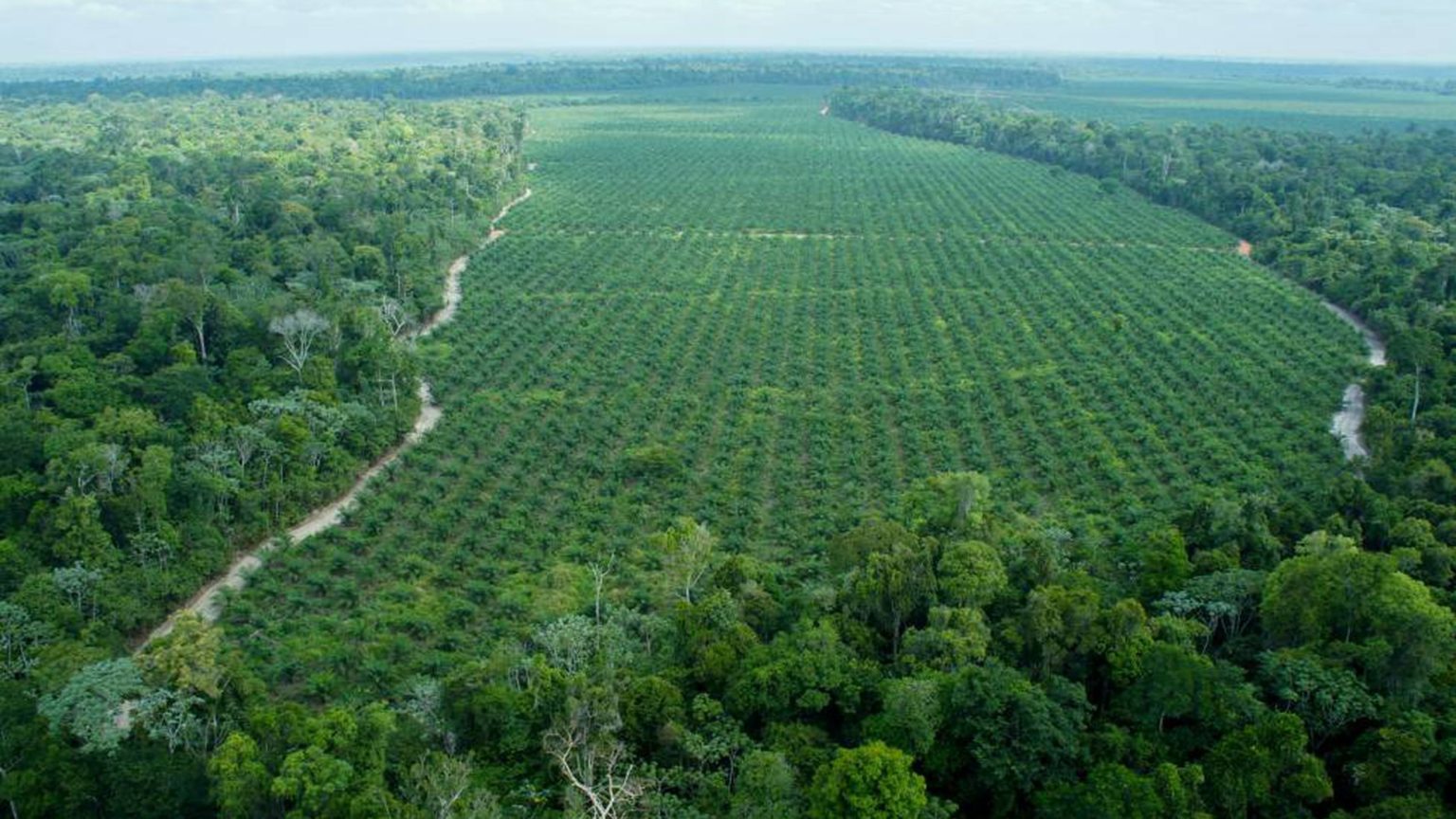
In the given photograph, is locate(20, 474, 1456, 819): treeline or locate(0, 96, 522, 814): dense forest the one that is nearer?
locate(20, 474, 1456, 819): treeline

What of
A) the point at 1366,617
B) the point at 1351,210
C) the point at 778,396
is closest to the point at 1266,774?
the point at 1366,617

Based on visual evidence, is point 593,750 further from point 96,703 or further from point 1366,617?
point 1366,617

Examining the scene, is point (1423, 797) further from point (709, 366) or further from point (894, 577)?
point (709, 366)

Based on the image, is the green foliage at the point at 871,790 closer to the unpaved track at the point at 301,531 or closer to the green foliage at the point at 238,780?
the green foliage at the point at 238,780

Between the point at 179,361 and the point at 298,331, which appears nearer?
the point at 179,361

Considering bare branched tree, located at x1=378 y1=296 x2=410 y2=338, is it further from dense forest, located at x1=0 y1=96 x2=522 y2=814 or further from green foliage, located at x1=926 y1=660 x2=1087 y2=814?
green foliage, located at x1=926 y1=660 x2=1087 y2=814

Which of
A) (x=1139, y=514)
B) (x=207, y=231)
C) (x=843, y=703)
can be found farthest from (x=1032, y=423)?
(x=207, y=231)

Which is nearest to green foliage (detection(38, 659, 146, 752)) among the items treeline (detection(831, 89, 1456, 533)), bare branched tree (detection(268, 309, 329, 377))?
bare branched tree (detection(268, 309, 329, 377))
